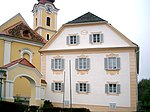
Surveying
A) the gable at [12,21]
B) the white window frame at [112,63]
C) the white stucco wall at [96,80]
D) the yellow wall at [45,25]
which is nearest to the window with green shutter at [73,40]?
the white stucco wall at [96,80]

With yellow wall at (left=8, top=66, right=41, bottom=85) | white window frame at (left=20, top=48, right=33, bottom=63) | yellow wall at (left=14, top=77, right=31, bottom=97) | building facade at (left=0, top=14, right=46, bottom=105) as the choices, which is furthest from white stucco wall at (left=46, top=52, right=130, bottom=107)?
white window frame at (left=20, top=48, right=33, bottom=63)

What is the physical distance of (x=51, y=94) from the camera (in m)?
30.7

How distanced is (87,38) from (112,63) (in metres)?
4.09

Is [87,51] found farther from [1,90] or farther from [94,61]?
[1,90]

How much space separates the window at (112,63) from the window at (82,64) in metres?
2.13

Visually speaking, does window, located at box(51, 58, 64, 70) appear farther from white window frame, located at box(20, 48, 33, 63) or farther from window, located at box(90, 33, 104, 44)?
white window frame, located at box(20, 48, 33, 63)

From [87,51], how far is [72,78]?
3.42m

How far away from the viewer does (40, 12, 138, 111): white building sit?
91.7ft

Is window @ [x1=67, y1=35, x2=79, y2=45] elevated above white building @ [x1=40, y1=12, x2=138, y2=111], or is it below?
above

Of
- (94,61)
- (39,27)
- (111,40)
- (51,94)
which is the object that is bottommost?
(51,94)

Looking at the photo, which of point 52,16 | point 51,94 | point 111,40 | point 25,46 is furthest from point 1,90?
point 52,16

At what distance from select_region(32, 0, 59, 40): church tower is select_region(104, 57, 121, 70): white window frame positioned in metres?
24.8

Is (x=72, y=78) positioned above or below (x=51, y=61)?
below

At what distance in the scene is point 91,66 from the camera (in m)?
29.5
